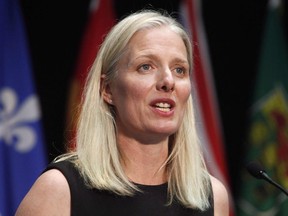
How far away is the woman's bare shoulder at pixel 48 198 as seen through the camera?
196 cm

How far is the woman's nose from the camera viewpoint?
204 cm

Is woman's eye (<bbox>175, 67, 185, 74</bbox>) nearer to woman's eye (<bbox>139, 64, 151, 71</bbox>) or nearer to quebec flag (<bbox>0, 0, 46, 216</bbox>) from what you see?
woman's eye (<bbox>139, 64, 151, 71</bbox>)

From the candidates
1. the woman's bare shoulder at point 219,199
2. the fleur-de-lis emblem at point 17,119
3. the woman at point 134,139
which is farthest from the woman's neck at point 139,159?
the fleur-de-lis emblem at point 17,119

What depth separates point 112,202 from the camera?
2.06 metres

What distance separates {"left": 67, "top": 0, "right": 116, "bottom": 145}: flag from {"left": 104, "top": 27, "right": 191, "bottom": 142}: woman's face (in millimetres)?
1722

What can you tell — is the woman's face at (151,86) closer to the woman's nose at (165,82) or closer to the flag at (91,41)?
the woman's nose at (165,82)

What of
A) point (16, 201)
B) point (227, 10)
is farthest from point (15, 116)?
point (227, 10)

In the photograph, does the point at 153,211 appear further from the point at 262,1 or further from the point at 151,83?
the point at 262,1

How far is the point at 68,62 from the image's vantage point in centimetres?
394

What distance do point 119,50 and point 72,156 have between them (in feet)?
1.12

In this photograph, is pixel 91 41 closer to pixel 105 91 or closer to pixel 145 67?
pixel 105 91

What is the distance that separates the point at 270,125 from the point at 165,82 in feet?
8.03

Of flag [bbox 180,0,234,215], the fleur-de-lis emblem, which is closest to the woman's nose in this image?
the fleur-de-lis emblem

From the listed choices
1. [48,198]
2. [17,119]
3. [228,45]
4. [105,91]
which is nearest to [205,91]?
[228,45]
